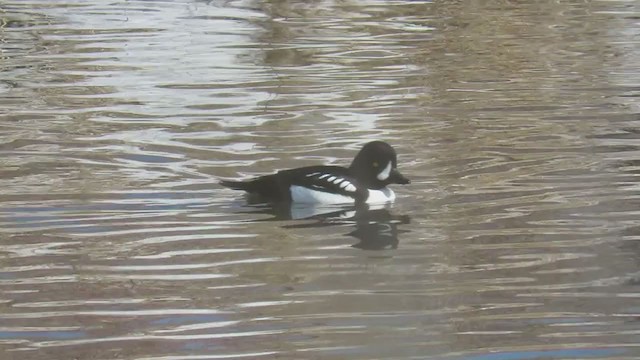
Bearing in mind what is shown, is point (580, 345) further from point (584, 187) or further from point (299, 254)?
point (584, 187)

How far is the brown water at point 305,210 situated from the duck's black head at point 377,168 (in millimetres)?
169

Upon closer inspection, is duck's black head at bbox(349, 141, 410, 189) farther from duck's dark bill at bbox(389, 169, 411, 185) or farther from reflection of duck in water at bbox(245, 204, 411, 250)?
reflection of duck in water at bbox(245, 204, 411, 250)

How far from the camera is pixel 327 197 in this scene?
34.7 feet

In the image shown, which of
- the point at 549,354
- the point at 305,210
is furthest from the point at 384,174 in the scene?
the point at 549,354

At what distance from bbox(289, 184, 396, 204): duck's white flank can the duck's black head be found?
6 cm

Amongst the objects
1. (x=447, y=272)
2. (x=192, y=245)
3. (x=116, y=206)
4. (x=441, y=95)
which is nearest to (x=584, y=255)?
(x=447, y=272)

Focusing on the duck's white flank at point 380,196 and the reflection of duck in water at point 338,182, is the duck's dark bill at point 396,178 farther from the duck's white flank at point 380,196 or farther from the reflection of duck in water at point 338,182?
the duck's white flank at point 380,196

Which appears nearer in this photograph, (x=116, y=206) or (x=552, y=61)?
(x=116, y=206)

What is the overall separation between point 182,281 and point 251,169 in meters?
3.09

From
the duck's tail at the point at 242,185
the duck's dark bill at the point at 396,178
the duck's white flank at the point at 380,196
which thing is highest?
the duck's tail at the point at 242,185

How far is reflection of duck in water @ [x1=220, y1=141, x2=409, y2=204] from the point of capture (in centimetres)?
1043

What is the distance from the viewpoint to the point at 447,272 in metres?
8.52

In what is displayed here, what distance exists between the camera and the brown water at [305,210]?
293 inches

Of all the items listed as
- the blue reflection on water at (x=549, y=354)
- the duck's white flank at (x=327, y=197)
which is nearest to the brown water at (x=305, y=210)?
the blue reflection on water at (x=549, y=354)
